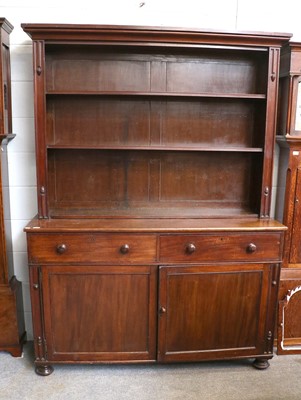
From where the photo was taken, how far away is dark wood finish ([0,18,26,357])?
221cm

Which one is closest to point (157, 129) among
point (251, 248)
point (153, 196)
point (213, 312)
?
point (153, 196)

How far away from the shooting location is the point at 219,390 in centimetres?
215

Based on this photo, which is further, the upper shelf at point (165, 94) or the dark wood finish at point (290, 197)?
the dark wood finish at point (290, 197)

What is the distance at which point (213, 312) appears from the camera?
7.24 ft

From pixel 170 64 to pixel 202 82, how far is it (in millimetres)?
222

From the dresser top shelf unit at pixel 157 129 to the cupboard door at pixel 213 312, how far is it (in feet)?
1.28

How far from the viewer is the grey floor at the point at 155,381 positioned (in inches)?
82.9

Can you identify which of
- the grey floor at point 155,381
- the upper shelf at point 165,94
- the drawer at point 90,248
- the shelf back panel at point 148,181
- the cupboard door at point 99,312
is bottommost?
the grey floor at point 155,381

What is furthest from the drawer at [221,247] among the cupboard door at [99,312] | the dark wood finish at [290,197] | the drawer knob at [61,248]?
the drawer knob at [61,248]

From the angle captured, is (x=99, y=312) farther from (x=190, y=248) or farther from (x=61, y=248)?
(x=190, y=248)

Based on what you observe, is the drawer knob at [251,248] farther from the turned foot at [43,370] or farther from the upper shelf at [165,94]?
the turned foot at [43,370]

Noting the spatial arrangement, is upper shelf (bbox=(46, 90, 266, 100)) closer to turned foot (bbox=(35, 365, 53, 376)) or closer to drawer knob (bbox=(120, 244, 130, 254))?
drawer knob (bbox=(120, 244, 130, 254))

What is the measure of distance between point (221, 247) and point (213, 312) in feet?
1.26

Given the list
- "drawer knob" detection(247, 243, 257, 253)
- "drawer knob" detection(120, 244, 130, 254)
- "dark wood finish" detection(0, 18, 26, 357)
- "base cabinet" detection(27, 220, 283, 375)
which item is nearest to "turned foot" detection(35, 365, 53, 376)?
"base cabinet" detection(27, 220, 283, 375)
